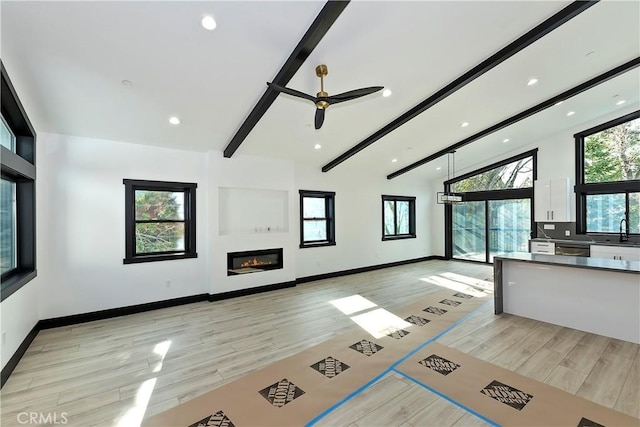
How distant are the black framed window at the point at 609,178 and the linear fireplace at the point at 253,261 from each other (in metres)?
6.92

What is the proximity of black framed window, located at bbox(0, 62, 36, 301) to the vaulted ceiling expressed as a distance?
232mm

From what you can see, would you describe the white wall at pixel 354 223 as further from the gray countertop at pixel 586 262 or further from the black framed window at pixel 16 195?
the black framed window at pixel 16 195

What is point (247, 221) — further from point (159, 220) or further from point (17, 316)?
point (17, 316)

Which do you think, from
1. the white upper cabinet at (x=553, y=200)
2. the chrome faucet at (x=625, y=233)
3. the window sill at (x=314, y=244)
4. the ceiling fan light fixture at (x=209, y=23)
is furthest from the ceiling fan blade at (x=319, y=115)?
the chrome faucet at (x=625, y=233)

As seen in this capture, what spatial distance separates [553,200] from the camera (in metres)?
6.65

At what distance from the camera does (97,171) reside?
4422 millimetres

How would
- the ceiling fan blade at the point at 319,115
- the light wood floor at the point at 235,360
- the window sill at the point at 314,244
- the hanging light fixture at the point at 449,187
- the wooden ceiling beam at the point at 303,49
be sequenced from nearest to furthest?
the light wood floor at the point at 235,360 < the wooden ceiling beam at the point at 303,49 < the ceiling fan blade at the point at 319,115 < the window sill at the point at 314,244 < the hanging light fixture at the point at 449,187

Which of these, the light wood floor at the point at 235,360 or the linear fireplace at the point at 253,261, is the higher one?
the linear fireplace at the point at 253,261

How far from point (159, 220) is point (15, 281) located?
2.09 metres

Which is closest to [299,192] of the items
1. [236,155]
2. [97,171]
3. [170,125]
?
[236,155]

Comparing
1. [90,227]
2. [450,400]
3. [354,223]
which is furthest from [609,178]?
[90,227]

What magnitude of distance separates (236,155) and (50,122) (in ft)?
8.75

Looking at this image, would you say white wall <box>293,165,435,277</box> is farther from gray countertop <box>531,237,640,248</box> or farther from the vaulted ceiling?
gray countertop <box>531,237,640,248</box>

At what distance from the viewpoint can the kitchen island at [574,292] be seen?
3.48 metres
